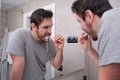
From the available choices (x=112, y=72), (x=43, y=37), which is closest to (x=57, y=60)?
(x=43, y=37)

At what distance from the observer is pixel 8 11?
3.56ft

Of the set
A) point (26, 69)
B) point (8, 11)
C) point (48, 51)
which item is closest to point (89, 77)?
point (48, 51)

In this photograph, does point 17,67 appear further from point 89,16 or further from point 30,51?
point 89,16

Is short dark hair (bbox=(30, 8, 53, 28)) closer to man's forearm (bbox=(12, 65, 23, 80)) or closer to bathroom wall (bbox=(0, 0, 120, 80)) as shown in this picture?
bathroom wall (bbox=(0, 0, 120, 80))


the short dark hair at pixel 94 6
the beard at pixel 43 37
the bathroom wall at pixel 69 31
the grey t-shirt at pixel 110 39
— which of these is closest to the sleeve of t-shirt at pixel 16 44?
the beard at pixel 43 37

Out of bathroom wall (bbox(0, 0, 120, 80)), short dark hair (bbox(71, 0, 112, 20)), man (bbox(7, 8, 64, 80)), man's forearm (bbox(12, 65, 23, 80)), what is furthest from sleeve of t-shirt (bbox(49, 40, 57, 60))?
short dark hair (bbox(71, 0, 112, 20))

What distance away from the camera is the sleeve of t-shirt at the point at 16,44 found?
102 centimetres

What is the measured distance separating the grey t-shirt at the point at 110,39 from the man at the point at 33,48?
55 cm

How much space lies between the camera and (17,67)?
1.05m

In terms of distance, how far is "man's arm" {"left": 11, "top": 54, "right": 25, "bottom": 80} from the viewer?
1.04 metres

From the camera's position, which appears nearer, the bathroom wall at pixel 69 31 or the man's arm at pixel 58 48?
the man's arm at pixel 58 48

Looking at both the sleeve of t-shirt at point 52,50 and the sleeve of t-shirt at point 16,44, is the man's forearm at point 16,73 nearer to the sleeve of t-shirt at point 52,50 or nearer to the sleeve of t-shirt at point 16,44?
the sleeve of t-shirt at point 16,44

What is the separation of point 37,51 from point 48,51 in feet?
0.33

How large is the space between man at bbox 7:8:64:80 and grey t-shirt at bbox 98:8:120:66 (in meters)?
0.55
